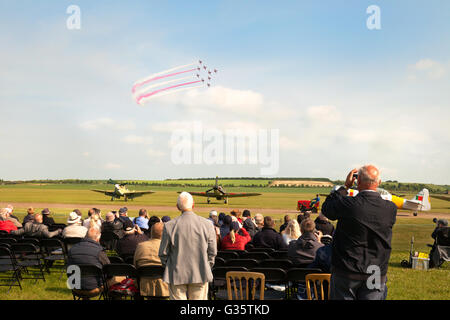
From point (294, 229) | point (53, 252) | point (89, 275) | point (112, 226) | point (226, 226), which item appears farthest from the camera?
point (112, 226)

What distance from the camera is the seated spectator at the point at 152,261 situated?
A: 466 cm

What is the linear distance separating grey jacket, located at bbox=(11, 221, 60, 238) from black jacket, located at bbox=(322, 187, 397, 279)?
7848 mm

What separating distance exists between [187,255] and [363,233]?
1.79m

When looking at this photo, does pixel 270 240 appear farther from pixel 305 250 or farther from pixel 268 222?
pixel 305 250

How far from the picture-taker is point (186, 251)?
3.70 meters

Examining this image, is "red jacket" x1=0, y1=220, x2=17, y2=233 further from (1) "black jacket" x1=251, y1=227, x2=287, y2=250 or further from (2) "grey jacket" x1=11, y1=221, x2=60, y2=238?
(1) "black jacket" x1=251, y1=227, x2=287, y2=250

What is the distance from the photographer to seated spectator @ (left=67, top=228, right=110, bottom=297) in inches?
192

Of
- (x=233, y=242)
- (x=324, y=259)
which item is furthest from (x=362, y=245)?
(x=233, y=242)

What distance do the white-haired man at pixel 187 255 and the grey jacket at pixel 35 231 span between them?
246 inches

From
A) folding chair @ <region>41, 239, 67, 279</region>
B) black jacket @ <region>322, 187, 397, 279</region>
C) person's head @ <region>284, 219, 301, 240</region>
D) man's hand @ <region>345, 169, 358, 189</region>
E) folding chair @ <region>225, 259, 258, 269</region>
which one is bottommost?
folding chair @ <region>41, 239, 67, 279</region>

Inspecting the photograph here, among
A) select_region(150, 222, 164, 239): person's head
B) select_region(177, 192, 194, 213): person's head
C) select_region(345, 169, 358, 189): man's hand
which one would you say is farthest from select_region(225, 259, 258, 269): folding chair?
select_region(345, 169, 358, 189): man's hand

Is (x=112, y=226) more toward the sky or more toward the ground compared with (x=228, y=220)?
more toward the ground

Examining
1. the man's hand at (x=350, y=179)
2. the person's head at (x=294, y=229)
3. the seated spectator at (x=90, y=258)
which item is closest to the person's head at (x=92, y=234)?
the seated spectator at (x=90, y=258)

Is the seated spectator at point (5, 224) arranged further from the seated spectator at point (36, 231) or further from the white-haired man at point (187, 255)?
the white-haired man at point (187, 255)
